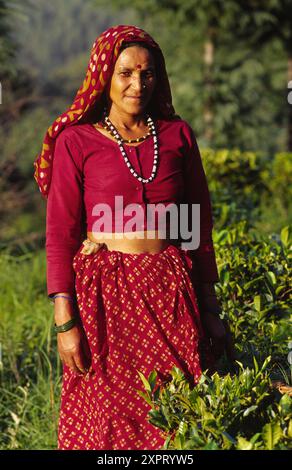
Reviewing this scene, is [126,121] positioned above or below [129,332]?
above

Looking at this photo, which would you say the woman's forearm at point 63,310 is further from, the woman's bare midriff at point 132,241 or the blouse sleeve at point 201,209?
the blouse sleeve at point 201,209

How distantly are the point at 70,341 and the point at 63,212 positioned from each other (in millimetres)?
473

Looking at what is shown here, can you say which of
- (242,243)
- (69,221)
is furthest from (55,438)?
(69,221)

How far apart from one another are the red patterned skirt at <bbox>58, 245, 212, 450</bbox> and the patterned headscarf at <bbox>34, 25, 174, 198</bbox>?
399mm

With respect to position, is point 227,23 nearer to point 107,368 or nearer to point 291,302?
point 291,302

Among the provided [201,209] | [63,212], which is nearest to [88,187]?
[63,212]

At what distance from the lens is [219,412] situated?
237cm

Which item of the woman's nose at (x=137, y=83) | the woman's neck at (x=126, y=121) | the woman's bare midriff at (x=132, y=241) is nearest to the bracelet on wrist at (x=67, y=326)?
the woman's bare midriff at (x=132, y=241)

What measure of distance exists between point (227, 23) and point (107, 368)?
528 inches

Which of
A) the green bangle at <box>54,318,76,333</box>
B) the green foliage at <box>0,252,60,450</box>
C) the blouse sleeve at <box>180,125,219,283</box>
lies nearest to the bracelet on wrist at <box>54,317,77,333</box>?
the green bangle at <box>54,318,76,333</box>

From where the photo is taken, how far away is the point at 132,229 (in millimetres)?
2875

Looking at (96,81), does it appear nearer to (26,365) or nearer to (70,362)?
(70,362)

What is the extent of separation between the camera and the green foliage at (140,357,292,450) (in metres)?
2.25

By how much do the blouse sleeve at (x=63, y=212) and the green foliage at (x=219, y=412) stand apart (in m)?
0.55
